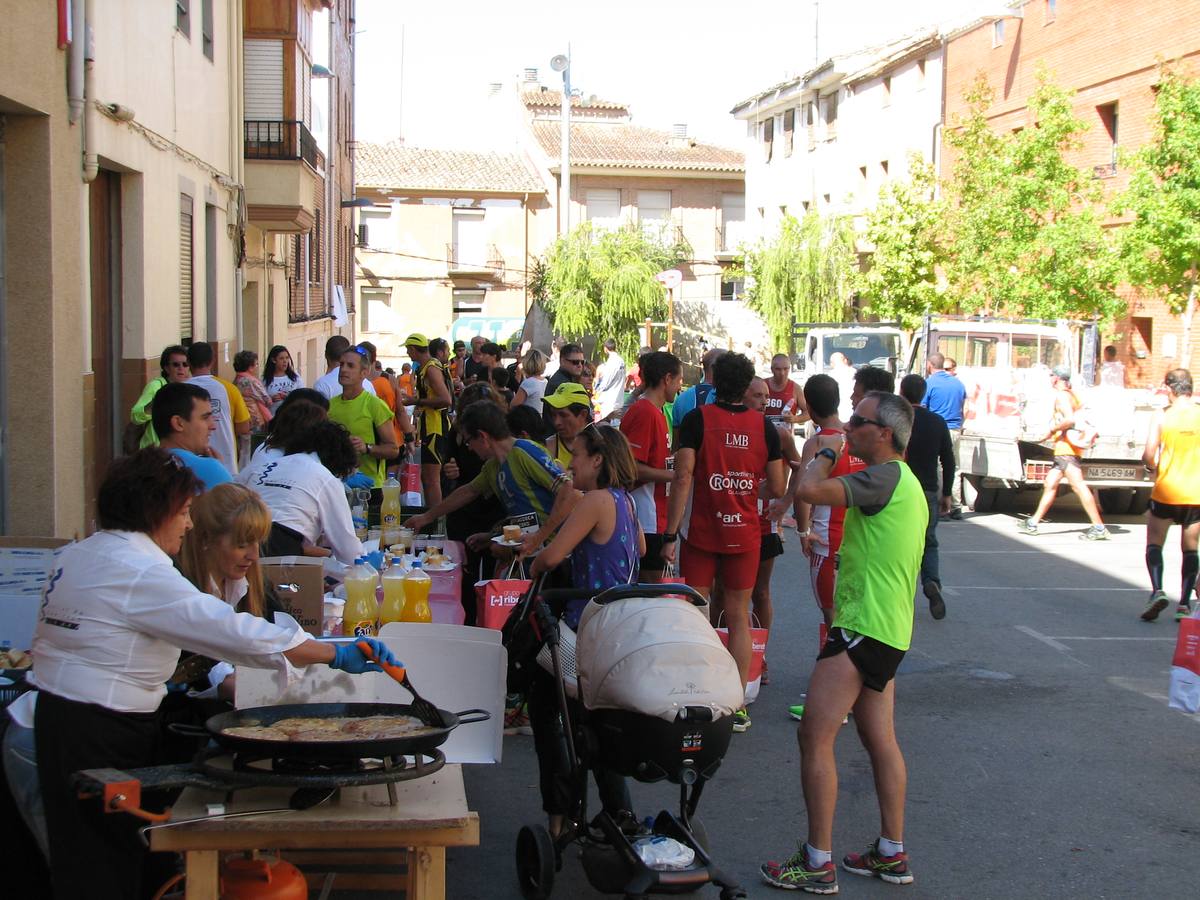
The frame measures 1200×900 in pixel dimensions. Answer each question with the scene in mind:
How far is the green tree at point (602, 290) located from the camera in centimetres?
4591

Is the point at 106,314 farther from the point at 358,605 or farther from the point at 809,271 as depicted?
the point at 809,271

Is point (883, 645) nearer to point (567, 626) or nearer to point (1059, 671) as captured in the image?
point (567, 626)

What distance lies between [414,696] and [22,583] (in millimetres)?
2564

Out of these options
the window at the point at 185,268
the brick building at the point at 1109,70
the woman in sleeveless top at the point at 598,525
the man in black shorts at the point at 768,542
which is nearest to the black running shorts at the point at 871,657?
the woman in sleeveless top at the point at 598,525

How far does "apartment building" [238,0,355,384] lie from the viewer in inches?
698

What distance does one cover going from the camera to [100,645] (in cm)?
383

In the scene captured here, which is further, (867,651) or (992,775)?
(992,775)

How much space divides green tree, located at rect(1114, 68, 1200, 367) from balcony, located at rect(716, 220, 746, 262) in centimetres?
3128

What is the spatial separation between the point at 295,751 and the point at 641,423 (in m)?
5.33

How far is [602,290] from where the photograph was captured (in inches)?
1822

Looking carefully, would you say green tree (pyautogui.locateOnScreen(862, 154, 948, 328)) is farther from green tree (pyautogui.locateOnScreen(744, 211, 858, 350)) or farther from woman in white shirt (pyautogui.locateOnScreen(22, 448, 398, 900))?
woman in white shirt (pyautogui.locateOnScreen(22, 448, 398, 900))

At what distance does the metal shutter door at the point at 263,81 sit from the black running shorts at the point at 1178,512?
12.4 metres

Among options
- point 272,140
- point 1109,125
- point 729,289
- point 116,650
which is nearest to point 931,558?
point 116,650

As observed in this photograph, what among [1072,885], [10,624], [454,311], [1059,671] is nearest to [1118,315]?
[1059,671]
